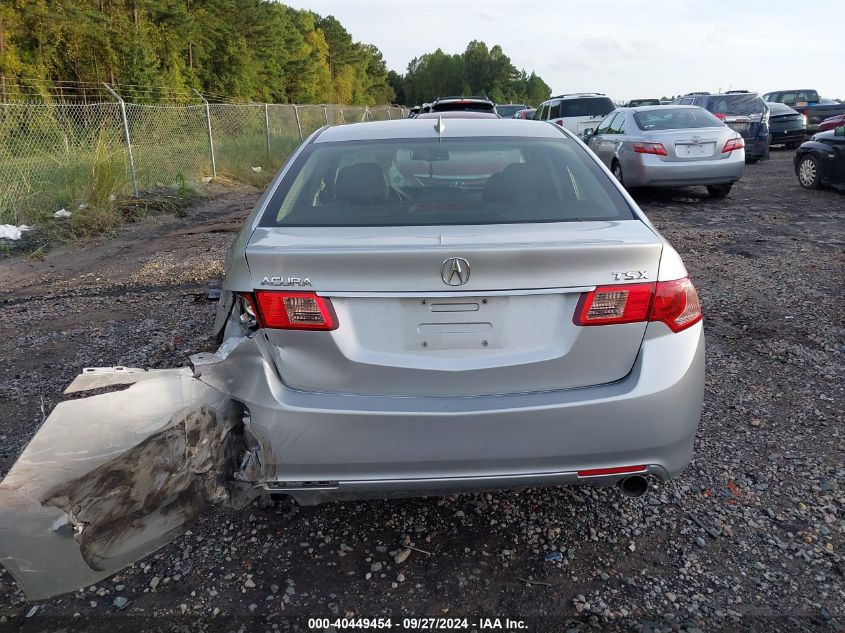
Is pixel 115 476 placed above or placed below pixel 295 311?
below

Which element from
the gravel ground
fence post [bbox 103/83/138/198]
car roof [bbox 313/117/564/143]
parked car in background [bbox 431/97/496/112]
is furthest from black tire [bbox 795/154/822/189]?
fence post [bbox 103/83/138/198]

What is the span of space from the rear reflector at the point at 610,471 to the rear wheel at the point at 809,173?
1149 cm

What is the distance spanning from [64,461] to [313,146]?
6.43 ft

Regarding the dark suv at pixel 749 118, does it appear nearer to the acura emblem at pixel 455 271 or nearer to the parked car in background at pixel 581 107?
the parked car in background at pixel 581 107

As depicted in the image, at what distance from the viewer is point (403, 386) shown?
2332 millimetres

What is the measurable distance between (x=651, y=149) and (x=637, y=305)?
30.7 ft

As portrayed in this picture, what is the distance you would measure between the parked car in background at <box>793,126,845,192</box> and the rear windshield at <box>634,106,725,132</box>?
5.71 feet

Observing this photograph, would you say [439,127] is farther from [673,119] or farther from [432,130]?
[673,119]

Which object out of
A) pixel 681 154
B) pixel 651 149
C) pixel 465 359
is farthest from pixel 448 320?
pixel 681 154

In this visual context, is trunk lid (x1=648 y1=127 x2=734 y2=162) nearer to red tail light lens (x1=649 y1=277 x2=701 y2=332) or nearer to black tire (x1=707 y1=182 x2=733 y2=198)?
black tire (x1=707 y1=182 x2=733 y2=198)

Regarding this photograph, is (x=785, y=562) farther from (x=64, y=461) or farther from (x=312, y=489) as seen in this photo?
(x=64, y=461)

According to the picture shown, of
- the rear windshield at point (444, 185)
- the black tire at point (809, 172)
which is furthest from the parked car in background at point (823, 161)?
the rear windshield at point (444, 185)

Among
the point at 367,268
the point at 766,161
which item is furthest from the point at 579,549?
the point at 766,161

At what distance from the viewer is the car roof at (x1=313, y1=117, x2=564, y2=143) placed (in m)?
3.46
